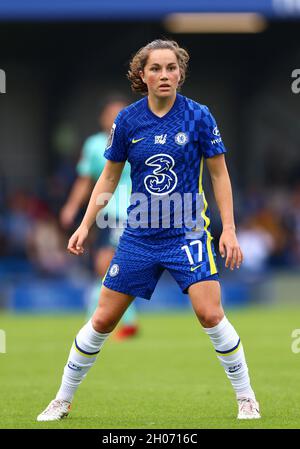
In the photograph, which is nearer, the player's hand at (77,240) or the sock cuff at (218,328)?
the sock cuff at (218,328)

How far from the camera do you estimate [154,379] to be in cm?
982

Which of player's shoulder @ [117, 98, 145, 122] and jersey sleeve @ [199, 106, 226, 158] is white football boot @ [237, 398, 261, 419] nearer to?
jersey sleeve @ [199, 106, 226, 158]

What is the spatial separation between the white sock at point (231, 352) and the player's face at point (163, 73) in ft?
4.86

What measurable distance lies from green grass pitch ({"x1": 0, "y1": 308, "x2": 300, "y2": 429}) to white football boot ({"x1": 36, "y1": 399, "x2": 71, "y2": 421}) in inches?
2.6

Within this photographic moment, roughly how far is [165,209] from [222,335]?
87 centimetres

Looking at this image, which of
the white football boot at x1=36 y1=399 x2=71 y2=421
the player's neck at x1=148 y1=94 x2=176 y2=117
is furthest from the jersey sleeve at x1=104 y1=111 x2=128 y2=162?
the white football boot at x1=36 y1=399 x2=71 y2=421

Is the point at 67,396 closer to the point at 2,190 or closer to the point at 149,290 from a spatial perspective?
the point at 149,290

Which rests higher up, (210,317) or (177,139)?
(177,139)

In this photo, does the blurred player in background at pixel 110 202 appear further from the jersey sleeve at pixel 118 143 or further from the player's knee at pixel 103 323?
the player's knee at pixel 103 323

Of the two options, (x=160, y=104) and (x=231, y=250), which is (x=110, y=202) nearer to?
(x=160, y=104)

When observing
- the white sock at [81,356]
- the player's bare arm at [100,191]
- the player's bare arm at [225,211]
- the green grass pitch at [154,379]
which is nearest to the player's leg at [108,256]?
the green grass pitch at [154,379]

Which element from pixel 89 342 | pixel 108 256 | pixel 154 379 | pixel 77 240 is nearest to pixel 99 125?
pixel 108 256

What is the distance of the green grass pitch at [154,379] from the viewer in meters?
7.43

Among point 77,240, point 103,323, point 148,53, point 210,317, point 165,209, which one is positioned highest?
point 148,53
